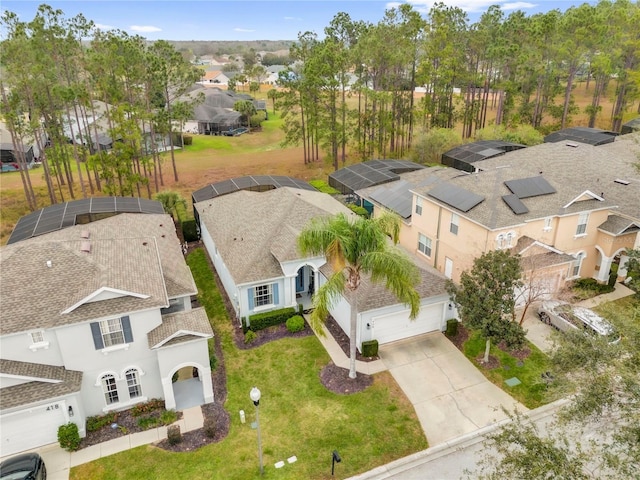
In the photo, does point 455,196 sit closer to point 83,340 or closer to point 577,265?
point 577,265

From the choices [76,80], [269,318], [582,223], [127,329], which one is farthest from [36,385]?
[76,80]

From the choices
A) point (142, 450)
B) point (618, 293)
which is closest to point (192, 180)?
point (142, 450)

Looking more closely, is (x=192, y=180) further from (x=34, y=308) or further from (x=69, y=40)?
(x=34, y=308)

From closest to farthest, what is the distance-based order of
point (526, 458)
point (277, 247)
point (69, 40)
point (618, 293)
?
point (526, 458), point (277, 247), point (618, 293), point (69, 40)

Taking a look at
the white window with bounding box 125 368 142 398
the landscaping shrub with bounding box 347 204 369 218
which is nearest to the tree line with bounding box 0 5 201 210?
the landscaping shrub with bounding box 347 204 369 218

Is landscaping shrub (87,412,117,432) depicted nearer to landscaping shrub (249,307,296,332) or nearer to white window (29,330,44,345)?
white window (29,330,44,345)
